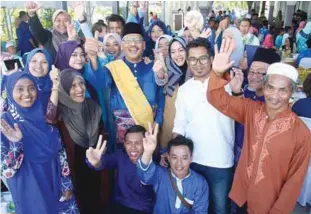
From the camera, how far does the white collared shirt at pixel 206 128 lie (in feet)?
6.28

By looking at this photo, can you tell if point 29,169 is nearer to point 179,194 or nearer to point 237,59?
point 179,194

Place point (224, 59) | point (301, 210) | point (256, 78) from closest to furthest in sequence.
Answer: point (224, 59)
point (256, 78)
point (301, 210)

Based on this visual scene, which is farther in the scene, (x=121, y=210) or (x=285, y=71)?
(x=121, y=210)

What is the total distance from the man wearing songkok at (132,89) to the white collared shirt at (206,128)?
0.41 metres

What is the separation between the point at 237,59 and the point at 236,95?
69cm

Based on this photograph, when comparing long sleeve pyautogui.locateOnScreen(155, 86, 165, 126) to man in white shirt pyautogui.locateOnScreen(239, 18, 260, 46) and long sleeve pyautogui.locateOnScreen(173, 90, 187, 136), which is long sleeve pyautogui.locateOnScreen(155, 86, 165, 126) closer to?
long sleeve pyautogui.locateOnScreen(173, 90, 187, 136)

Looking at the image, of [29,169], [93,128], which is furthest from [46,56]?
[29,169]

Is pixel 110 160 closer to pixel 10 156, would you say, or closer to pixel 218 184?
pixel 10 156

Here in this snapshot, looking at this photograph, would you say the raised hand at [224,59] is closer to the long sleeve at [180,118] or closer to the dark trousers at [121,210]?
the long sleeve at [180,118]

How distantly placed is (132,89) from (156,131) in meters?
0.53

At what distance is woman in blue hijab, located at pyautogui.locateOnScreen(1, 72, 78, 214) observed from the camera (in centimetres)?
187

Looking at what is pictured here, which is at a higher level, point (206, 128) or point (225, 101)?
point (225, 101)

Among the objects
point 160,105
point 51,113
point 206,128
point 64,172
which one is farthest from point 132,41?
point 64,172

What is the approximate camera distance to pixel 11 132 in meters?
1.83
